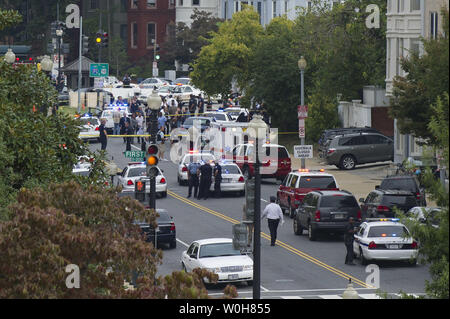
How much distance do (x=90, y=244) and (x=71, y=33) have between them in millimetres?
101065

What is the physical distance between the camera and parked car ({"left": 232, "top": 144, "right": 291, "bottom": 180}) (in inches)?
1916

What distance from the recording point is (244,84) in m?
70.8

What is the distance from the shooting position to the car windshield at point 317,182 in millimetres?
40094

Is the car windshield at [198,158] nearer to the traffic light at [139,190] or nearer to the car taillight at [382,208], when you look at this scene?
the car taillight at [382,208]

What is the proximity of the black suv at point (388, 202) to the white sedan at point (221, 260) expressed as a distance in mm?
7735

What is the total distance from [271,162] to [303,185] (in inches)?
350

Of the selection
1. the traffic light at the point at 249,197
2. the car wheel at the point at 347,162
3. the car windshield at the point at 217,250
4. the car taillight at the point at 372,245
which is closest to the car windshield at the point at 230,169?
the car wheel at the point at 347,162

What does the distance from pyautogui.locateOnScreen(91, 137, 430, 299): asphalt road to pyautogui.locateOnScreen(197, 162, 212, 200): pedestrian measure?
0.38 meters

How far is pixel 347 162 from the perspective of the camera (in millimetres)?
53281

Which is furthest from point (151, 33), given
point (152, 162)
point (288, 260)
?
point (152, 162)

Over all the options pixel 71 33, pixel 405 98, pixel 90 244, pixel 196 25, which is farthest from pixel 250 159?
pixel 71 33
